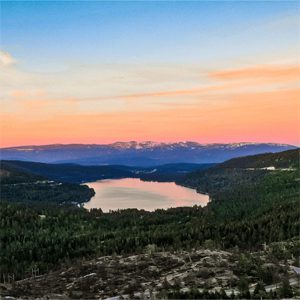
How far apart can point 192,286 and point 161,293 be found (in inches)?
209

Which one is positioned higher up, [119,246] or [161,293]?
[161,293]

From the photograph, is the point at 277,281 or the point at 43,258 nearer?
the point at 277,281

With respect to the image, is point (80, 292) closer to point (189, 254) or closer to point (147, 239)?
point (189, 254)

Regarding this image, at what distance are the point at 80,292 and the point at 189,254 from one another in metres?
23.0

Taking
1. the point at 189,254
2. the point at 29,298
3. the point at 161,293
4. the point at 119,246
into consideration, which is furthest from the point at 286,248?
the point at 119,246

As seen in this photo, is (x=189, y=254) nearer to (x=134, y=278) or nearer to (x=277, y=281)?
(x=134, y=278)

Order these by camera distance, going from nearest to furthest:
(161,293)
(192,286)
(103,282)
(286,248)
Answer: (161,293)
(192,286)
(103,282)
(286,248)

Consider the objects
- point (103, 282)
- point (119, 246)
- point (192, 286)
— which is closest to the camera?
point (192, 286)

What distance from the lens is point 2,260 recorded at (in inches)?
5920

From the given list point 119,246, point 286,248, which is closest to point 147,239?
point 119,246

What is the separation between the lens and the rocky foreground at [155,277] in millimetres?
56656

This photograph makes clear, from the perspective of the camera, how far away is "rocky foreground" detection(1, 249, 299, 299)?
56.7 metres

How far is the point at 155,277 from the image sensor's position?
2635 inches

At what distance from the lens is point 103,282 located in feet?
217
